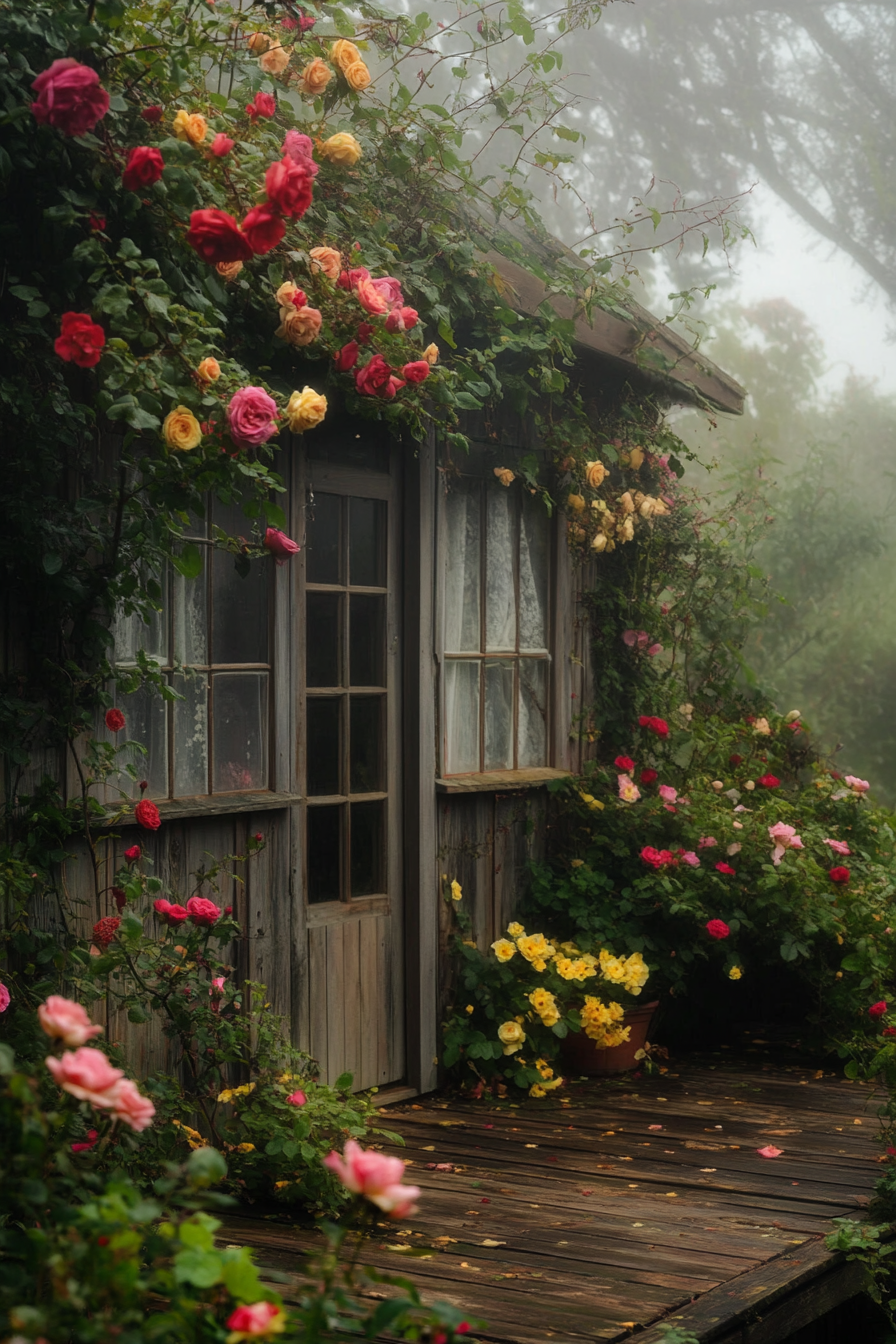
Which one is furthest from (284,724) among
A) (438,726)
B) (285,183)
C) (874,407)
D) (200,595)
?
(874,407)

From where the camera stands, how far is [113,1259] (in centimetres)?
158

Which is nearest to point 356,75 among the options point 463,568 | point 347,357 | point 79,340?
point 347,357

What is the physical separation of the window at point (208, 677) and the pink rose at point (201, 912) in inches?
17.4

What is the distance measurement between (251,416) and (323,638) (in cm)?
162

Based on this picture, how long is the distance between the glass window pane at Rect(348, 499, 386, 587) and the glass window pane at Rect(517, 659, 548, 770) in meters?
1.09

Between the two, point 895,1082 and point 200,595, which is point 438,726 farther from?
point 895,1082

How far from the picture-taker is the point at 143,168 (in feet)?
10.8

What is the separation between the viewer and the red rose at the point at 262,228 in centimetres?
328

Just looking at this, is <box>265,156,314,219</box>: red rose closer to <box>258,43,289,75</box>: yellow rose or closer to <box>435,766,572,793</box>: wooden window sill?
<box>258,43,289,75</box>: yellow rose

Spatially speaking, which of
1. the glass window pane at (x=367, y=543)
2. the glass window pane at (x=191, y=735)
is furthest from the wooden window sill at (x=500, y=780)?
the glass window pane at (x=191, y=735)

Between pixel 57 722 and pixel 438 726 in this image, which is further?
pixel 438 726

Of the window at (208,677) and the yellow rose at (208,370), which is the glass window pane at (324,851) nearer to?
the window at (208,677)

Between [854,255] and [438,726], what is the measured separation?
1756 centimetres

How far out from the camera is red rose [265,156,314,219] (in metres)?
3.24
